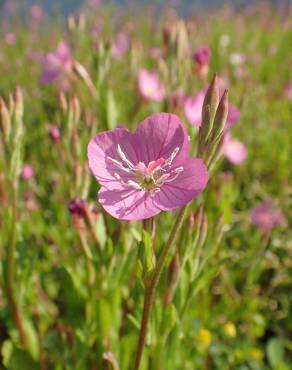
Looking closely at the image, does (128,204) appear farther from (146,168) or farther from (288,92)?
(288,92)

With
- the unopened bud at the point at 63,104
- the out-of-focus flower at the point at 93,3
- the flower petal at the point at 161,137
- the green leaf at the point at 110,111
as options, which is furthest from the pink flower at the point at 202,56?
the out-of-focus flower at the point at 93,3

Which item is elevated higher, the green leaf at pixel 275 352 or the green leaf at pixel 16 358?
the green leaf at pixel 16 358

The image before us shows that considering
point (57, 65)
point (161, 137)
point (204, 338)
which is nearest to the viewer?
point (161, 137)

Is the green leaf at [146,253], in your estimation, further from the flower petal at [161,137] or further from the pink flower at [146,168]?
the flower petal at [161,137]

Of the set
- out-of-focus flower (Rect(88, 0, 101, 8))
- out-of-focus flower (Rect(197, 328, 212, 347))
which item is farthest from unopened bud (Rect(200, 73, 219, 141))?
out-of-focus flower (Rect(88, 0, 101, 8))

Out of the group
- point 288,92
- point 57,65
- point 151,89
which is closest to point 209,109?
point 57,65

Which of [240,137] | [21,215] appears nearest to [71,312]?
[21,215]

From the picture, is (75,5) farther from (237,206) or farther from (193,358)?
(193,358)
